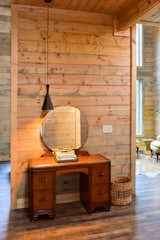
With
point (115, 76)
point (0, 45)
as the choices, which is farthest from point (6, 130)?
point (115, 76)

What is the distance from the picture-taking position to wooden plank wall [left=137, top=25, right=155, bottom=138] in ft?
26.2

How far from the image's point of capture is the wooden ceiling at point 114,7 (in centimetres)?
321

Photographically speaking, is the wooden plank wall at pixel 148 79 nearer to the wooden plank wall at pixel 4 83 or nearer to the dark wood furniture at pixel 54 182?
the wooden plank wall at pixel 4 83

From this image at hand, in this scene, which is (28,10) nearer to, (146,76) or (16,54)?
(16,54)

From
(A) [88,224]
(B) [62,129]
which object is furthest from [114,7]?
(A) [88,224]

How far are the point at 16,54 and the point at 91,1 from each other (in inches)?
49.3

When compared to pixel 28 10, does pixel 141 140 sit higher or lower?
lower

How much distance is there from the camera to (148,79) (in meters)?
8.05

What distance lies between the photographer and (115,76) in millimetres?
3865

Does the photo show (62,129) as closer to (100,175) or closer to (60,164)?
(60,164)

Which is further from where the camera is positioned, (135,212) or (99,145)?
(99,145)

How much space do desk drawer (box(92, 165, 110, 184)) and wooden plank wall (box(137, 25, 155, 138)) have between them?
5.08 metres

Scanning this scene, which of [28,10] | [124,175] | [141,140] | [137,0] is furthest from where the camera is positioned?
[141,140]

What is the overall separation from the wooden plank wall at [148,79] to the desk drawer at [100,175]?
508cm
